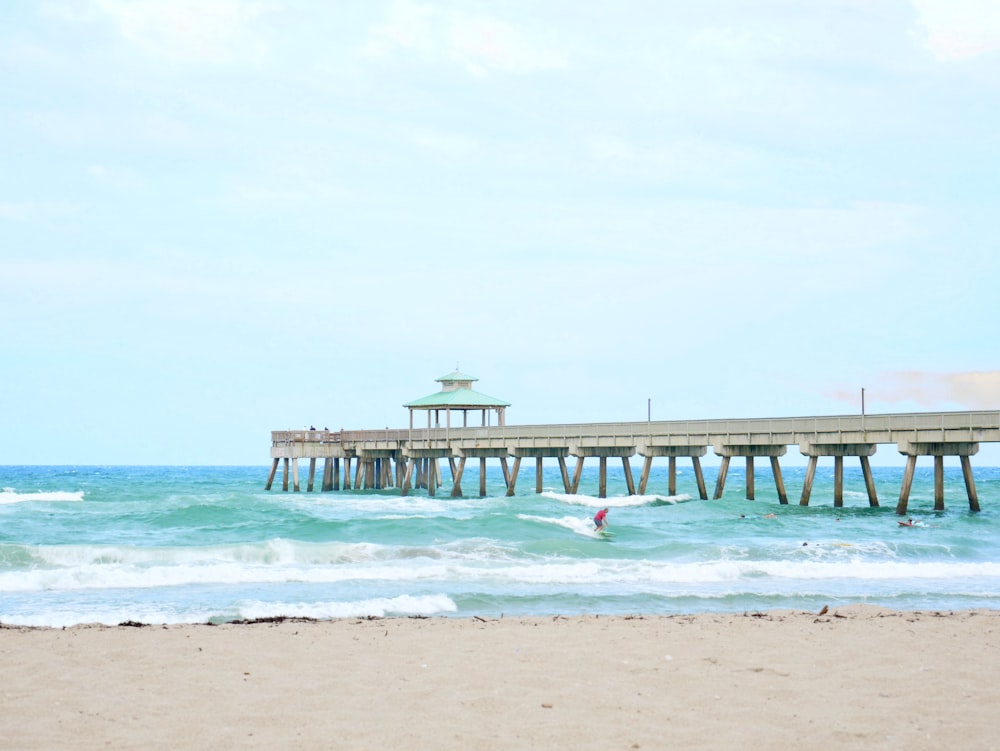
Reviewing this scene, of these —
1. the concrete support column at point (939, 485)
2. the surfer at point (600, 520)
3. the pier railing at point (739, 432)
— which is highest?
the pier railing at point (739, 432)

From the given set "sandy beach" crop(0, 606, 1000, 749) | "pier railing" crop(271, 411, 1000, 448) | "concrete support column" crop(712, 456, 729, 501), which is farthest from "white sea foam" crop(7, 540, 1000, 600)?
"concrete support column" crop(712, 456, 729, 501)

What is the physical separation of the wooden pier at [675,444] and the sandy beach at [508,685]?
68.4ft

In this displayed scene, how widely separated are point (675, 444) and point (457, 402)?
13599 millimetres

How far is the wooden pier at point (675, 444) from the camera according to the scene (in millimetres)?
32469

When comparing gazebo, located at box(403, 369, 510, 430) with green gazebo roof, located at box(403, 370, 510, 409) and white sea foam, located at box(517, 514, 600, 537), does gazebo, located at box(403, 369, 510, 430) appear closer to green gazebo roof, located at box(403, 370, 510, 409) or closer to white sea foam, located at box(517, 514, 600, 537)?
green gazebo roof, located at box(403, 370, 510, 409)

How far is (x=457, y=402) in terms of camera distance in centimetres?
4925

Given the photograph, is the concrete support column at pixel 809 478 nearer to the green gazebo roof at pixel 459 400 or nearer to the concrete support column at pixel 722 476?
the concrete support column at pixel 722 476

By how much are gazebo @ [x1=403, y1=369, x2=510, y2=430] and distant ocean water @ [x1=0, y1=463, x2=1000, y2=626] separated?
12530 millimetres

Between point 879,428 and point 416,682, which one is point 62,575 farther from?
point 879,428

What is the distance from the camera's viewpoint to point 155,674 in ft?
31.8

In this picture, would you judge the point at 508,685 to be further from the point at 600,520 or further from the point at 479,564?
the point at 600,520

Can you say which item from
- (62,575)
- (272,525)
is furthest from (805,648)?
(272,525)

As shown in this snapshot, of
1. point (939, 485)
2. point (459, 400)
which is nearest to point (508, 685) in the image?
point (939, 485)

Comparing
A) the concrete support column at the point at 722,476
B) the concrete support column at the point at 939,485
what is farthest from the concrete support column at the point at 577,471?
the concrete support column at the point at 939,485
